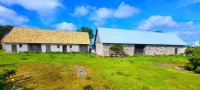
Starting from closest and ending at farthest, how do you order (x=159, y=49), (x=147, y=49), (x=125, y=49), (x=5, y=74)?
(x=5, y=74), (x=125, y=49), (x=147, y=49), (x=159, y=49)

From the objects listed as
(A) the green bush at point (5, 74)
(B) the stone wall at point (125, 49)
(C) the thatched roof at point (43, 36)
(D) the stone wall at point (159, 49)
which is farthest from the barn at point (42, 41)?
(A) the green bush at point (5, 74)

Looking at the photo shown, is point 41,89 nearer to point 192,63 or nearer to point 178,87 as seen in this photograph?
point 178,87

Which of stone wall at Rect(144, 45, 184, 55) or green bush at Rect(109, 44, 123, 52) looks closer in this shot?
green bush at Rect(109, 44, 123, 52)

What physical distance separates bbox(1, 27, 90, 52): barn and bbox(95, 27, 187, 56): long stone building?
5300mm

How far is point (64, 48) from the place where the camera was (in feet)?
117

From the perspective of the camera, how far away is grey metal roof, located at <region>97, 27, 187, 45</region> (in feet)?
105

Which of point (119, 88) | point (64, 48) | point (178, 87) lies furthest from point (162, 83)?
point (64, 48)

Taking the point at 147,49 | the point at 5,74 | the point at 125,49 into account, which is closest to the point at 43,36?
the point at 125,49

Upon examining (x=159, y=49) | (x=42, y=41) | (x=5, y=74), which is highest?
(x=42, y=41)

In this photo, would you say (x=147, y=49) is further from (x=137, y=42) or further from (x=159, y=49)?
(x=159, y=49)

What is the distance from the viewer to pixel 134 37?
A: 35094 millimetres

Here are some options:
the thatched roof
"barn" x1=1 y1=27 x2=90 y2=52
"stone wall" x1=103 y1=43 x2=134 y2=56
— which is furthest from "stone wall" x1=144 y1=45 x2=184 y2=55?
the thatched roof

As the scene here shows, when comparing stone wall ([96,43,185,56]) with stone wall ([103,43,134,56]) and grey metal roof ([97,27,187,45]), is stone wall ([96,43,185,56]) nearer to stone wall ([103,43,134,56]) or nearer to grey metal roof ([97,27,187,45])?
stone wall ([103,43,134,56])

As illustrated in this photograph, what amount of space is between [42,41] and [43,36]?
6.51ft
